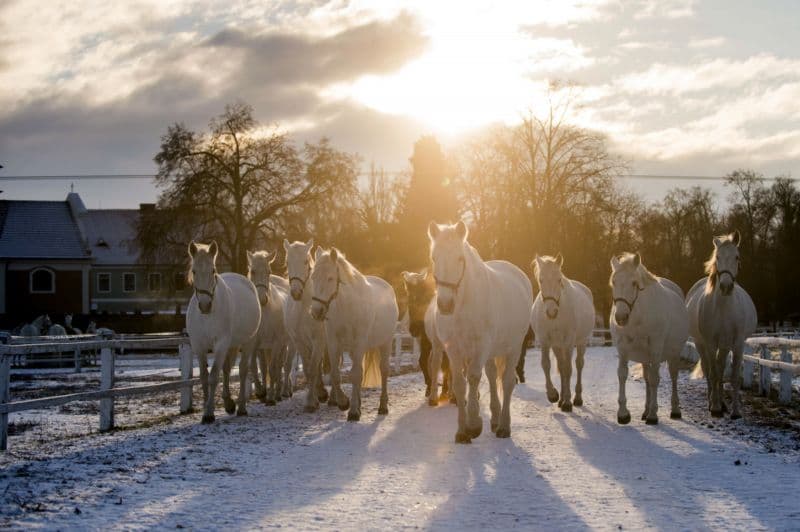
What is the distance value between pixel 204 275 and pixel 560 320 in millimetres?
5689

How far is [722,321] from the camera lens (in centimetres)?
1266

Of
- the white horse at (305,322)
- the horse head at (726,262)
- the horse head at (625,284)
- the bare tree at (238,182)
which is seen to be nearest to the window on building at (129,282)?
the bare tree at (238,182)

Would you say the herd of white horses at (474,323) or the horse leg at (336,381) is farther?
the horse leg at (336,381)

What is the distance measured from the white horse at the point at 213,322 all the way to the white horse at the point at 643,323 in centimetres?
553

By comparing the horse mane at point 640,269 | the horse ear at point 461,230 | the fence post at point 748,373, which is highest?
the horse ear at point 461,230

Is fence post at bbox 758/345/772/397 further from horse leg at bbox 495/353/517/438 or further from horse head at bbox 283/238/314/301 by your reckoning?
horse head at bbox 283/238/314/301

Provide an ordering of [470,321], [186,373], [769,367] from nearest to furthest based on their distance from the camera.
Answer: [470,321] → [186,373] → [769,367]

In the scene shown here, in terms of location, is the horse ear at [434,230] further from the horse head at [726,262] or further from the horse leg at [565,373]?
the horse head at [726,262]

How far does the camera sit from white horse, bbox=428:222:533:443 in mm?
9180

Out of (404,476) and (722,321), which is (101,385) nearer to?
(404,476)

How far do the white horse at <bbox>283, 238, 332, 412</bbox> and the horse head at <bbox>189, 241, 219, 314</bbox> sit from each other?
4.40ft

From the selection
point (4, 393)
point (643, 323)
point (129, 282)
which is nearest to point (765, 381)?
point (643, 323)

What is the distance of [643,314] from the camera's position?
1211cm

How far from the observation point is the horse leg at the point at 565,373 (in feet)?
43.7
